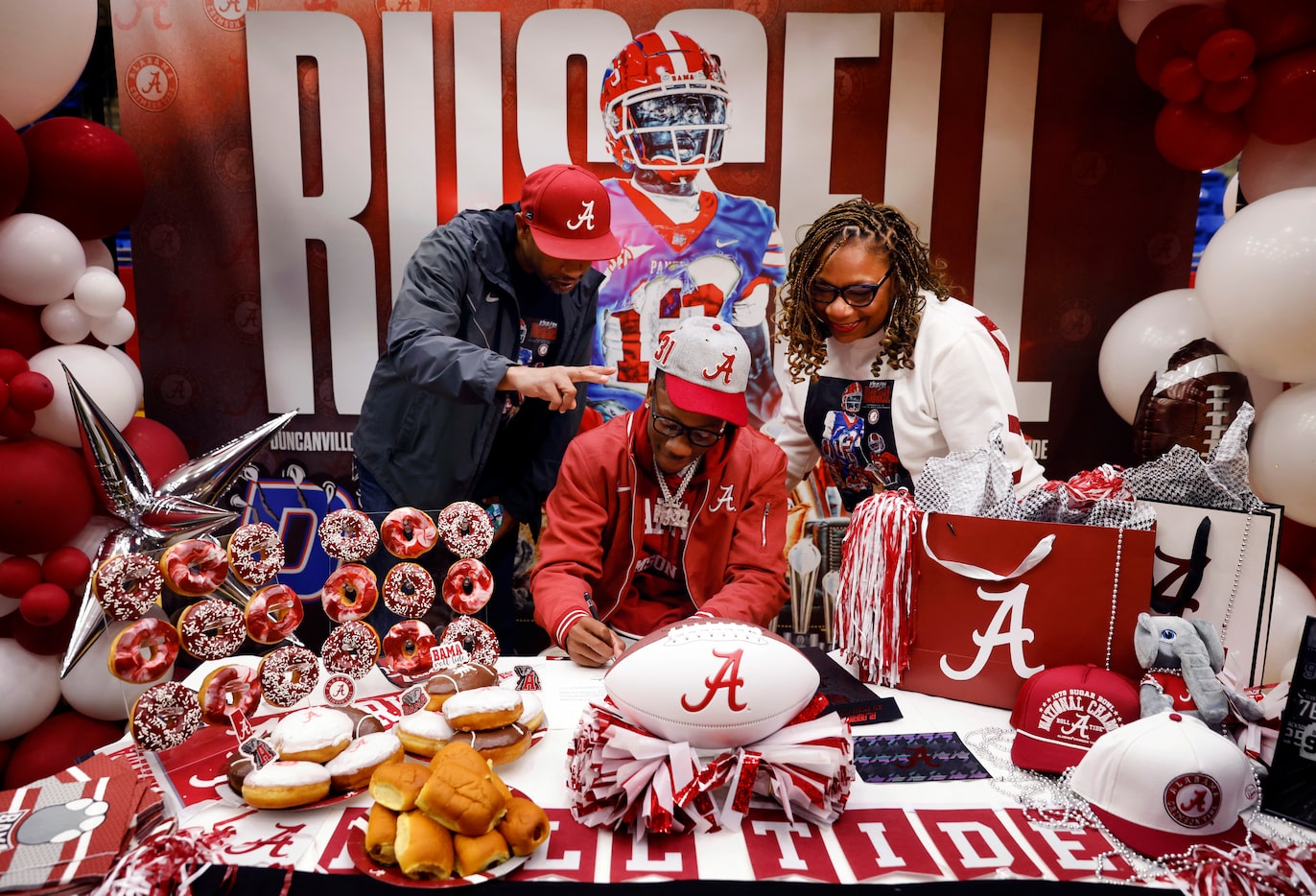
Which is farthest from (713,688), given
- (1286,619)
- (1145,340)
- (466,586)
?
(1145,340)

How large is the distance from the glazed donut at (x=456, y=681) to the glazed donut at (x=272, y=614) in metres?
0.27

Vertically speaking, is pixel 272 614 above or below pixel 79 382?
below

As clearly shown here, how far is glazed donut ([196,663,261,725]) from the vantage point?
4.13ft

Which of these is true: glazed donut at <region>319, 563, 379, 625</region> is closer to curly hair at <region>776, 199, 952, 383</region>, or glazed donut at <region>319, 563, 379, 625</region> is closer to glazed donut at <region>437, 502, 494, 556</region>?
glazed donut at <region>437, 502, 494, 556</region>

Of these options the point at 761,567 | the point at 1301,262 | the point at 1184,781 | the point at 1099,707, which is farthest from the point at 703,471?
the point at 1301,262

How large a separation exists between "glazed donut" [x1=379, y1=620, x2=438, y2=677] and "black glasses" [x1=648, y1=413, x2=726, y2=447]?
66 cm

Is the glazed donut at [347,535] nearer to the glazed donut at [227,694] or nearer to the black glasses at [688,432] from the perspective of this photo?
the glazed donut at [227,694]

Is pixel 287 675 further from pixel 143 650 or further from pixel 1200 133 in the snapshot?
pixel 1200 133

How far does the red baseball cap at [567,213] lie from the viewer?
2182 millimetres

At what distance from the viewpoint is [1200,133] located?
7.57 ft

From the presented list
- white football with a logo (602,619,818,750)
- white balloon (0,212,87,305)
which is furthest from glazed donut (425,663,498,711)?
white balloon (0,212,87,305)

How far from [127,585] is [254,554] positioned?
192 millimetres

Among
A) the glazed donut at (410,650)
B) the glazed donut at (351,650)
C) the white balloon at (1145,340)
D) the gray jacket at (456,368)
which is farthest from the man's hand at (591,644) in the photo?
the white balloon at (1145,340)

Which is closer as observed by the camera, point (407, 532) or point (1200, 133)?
point (407, 532)
